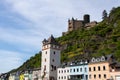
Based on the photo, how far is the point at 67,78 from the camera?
8844 cm

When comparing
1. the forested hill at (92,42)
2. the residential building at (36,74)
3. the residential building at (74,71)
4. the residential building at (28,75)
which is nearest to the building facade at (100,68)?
the residential building at (74,71)

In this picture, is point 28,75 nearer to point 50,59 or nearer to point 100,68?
point 50,59

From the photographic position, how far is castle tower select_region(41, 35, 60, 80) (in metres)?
94.0

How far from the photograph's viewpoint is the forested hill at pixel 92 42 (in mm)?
126688

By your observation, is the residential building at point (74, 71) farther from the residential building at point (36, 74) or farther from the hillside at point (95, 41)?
the hillside at point (95, 41)

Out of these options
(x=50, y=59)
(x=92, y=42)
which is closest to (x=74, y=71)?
(x=50, y=59)

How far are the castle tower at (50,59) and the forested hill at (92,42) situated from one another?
77.1 feet

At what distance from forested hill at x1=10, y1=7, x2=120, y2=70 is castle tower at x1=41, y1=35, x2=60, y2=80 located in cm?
2349

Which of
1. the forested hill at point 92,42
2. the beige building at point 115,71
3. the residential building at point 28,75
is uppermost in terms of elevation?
the forested hill at point 92,42

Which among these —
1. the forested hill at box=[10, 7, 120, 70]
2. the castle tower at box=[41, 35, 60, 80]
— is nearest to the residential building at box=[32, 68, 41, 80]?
the castle tower at box=[41, 35, 60, 80]

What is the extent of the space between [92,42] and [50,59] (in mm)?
53228

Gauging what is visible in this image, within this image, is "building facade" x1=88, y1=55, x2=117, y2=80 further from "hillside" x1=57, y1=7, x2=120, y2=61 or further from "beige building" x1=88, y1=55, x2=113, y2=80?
"hillside" x1=57, y1=7, x2=120, y2=61

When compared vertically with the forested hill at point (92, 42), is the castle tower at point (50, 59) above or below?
below

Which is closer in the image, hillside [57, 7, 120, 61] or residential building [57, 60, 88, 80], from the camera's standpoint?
residential building [57, 60, 88, 80]
